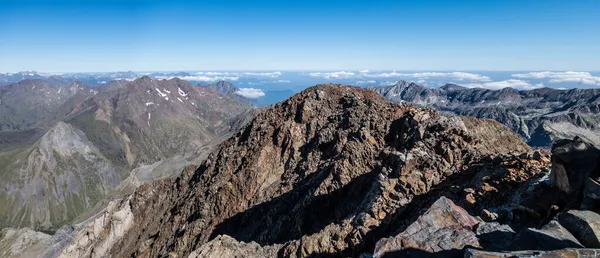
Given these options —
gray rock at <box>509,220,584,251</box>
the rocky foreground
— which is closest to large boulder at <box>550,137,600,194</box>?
the rocky foreground

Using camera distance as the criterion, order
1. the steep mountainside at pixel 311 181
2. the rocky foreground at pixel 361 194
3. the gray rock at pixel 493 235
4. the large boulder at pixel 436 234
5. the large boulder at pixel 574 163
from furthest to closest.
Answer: the steep mountainside at pixel 311 181
the large boulder at pixel 574 163
the rocky foreground at pixel 361 194
the large boulder at pixel 436 234
the gray rock at pixel 493 235

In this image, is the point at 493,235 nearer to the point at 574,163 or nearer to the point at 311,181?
the point at 574,163

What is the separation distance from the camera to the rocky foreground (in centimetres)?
1638

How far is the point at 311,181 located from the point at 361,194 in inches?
411

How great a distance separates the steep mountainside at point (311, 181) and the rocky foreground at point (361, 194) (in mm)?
163

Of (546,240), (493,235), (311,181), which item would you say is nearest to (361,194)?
(311,181)

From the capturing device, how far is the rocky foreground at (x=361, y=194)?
16375mm

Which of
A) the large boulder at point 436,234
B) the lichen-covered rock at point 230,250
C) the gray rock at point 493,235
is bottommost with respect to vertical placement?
the lichen-covered rock at point 230,250

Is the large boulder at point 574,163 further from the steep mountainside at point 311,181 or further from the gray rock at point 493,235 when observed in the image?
the gray rock at point 493,235

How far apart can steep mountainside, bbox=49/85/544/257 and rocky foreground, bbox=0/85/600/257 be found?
163 mm

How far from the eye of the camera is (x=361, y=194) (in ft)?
103

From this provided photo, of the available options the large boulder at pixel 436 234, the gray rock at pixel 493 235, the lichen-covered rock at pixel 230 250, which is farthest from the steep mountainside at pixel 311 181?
the gray rock at pixel 493 235

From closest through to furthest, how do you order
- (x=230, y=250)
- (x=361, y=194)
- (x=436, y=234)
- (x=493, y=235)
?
(x=493, y=235) → (x=436, y=234) → (x=230, y=250) → (x=361, y=194)

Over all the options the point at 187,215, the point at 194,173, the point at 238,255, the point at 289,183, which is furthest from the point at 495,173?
the point at 194,173
